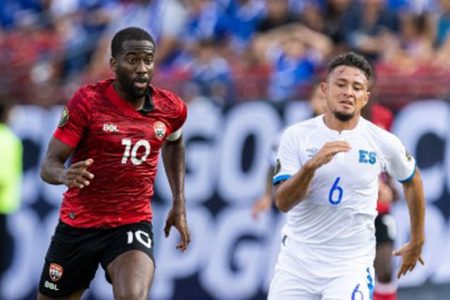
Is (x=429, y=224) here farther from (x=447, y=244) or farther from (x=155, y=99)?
(x=155, y=99)

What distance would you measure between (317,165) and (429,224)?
589 cm

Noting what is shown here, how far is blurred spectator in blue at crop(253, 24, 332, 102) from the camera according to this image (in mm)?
14195

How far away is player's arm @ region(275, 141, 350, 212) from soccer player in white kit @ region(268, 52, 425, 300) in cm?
10

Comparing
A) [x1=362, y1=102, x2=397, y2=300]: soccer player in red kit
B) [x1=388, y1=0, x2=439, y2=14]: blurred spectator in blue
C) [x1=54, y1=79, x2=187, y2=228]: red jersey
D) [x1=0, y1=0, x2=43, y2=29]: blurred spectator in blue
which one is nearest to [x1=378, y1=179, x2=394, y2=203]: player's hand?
[x1=362, y1=102, x2=397, y2=300]: soccer player in red kit

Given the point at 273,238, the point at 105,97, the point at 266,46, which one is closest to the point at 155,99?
the point at 105,97

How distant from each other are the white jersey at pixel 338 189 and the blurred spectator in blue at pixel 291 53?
5.50m

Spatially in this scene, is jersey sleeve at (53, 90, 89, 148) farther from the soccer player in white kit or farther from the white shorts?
the white shorts

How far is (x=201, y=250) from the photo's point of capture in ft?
45.6

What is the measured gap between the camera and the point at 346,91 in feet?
26.9

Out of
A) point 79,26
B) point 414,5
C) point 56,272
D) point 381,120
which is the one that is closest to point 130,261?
point 56,272

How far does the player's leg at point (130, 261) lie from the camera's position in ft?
27.2

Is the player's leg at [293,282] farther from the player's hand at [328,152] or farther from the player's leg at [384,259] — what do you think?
the player's leg at [384,259]

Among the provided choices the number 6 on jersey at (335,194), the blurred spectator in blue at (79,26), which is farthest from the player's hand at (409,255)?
the blurred spectator in blue at (79,26)

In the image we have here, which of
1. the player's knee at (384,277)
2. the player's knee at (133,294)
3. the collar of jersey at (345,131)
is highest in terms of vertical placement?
the collar of jersey at (345,131)
